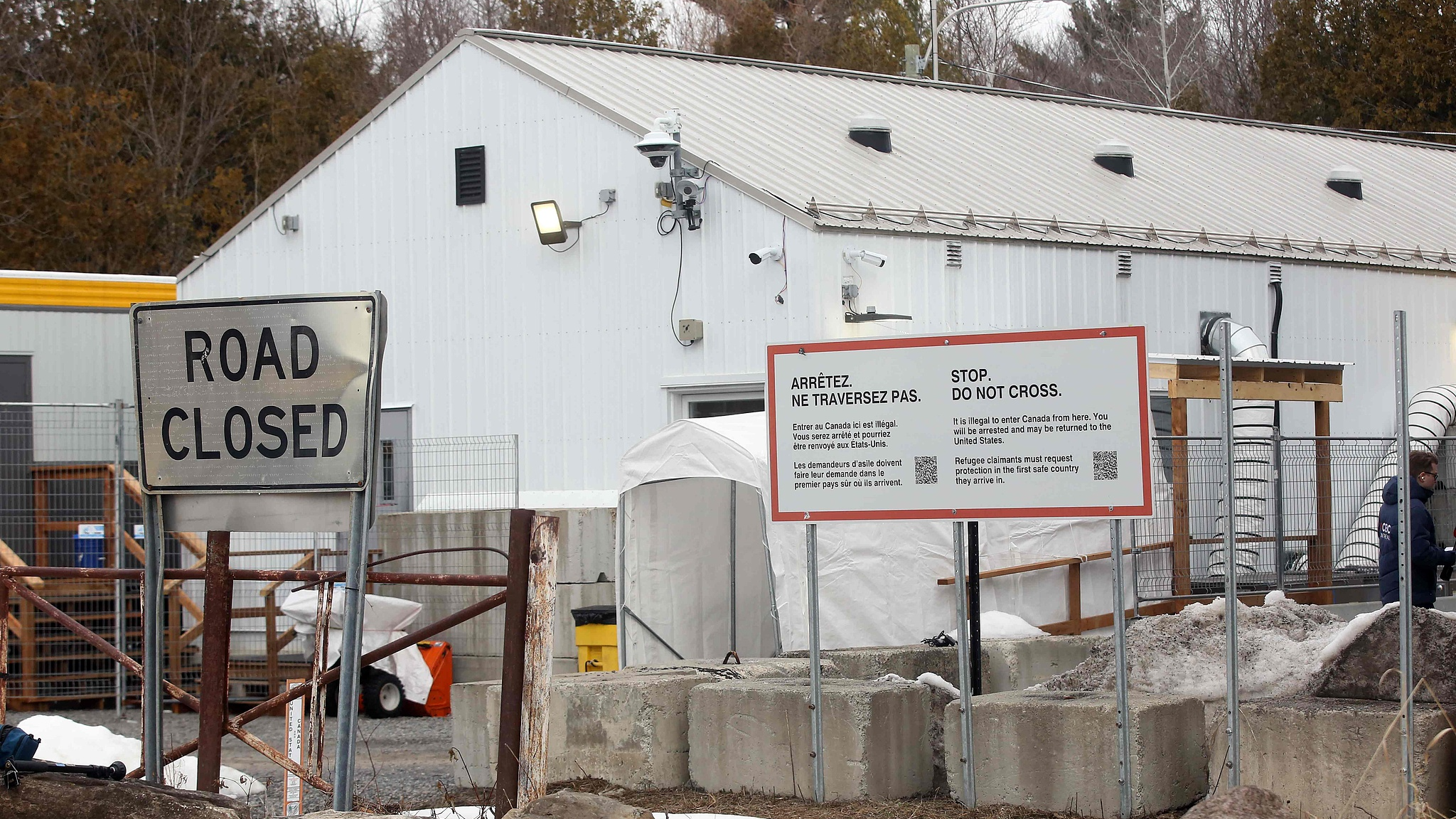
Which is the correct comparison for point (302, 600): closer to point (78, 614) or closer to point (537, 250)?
point (78, 614)

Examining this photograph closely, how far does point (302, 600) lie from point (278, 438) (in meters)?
9.33

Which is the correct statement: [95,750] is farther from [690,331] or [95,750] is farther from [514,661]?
[690,331]

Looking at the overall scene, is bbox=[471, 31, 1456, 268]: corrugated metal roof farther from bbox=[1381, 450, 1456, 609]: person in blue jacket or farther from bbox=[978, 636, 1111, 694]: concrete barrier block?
bbox=[1381, 450, 1456, 609]: person in blue jacket

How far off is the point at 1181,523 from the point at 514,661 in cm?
859

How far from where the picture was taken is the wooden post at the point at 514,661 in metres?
6.95

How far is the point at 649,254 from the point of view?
16594 millimetres

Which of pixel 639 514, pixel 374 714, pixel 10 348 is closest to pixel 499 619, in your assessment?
pixel 374 714

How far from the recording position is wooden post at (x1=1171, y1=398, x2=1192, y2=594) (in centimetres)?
1421

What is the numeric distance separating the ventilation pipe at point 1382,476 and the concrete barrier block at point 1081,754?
24.0ft

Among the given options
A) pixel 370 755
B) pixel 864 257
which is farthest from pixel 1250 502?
pixel 370 755

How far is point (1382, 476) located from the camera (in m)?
17.6

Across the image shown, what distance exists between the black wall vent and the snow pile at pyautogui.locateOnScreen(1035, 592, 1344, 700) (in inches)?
390

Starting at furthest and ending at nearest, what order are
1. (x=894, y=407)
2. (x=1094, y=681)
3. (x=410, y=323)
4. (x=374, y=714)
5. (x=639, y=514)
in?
1. (x=410, y=323)
2. (x=374, y=714)
3. (x=639, y=514)
4. (x=1094, y=681)
5. (x=894, y=407)

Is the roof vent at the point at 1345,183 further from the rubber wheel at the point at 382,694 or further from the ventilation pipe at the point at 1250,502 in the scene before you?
the rubber wheel at the point at 382,694
